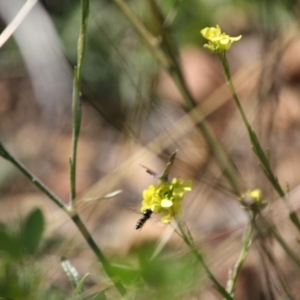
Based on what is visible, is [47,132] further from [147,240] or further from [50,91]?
[147,240]

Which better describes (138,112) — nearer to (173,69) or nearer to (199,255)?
(173,69)

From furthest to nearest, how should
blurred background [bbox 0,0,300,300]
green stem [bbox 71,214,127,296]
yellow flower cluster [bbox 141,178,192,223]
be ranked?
1. blurred background [bbox 0,0,300,300]
2. yellow flower cluster [bbox 141,178,192,223]
3. green stem [bbox 71,214,127,296]

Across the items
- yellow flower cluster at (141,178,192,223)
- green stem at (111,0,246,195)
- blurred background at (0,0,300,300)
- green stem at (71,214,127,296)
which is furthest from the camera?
blurred background at (0,0,300,300)

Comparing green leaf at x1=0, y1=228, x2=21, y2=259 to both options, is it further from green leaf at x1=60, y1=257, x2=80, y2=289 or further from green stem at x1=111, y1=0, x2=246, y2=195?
green stem at x1=111, y1=0, x2=246, y2=195

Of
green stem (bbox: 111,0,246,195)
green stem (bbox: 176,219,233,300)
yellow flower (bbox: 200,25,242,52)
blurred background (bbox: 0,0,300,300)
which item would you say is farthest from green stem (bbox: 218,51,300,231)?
blurred background (bbox: 0,0,300,300)

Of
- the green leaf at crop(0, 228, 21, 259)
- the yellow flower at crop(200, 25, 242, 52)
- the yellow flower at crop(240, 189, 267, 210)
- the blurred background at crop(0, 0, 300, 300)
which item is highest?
the blurred background at crop(0, 0, 300, 300)

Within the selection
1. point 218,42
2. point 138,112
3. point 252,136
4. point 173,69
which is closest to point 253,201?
point 252,136

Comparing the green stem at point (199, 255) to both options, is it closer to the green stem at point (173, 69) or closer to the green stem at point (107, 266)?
the green stem at point (107, 266)

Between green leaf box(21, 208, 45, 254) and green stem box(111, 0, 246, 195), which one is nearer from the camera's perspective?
green leaf box(21, 208, 45, 254)
